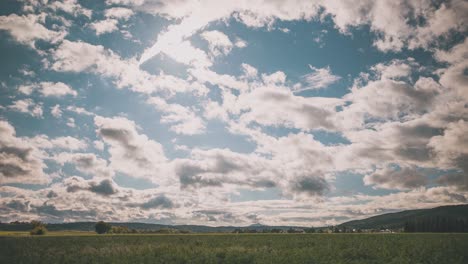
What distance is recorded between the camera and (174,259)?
75.2 ft

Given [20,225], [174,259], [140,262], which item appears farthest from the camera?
[20,225]

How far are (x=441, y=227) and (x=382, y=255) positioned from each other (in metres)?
142

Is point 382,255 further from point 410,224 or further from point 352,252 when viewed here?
point 410,224

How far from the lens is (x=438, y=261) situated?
Result: 21.5 meters

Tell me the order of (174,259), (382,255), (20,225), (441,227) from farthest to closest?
(20,225) → (441,227) → (382,255) → (174,259)

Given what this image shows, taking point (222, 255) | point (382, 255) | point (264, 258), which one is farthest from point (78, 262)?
point (382, 255)

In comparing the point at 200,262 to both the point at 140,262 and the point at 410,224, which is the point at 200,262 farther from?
the point at 410,224

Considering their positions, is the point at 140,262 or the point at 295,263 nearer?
the point at 295,263

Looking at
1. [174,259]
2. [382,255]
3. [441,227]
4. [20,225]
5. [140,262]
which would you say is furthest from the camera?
[20,225]

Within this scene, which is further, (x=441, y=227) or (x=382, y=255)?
(x=441, y=227)

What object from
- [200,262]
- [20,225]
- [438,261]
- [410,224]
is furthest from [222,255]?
[20,225]

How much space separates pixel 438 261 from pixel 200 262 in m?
16.5

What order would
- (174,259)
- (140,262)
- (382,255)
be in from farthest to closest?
1. (382,255)
2. (174,259)
3. (140,262)

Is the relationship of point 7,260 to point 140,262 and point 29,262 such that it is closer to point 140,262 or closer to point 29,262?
point 29,262
